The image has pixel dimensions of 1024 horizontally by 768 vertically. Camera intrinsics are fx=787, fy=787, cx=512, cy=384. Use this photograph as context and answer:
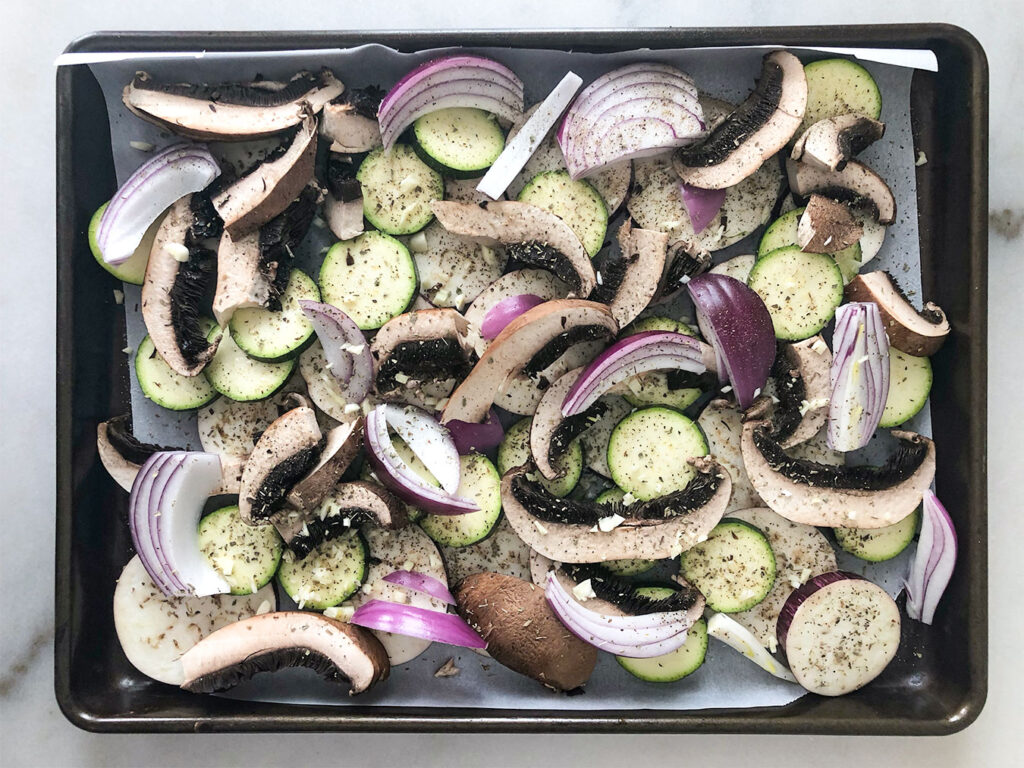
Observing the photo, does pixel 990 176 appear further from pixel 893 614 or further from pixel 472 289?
pixel 472 289

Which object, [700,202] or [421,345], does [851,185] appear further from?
[421,345]

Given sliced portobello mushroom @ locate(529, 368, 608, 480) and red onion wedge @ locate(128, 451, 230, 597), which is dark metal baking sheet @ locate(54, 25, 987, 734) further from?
sliced portobello mushroom @ locate(529, 368, 608, 480)

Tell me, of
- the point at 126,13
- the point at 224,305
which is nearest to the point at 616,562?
the point at 224,305

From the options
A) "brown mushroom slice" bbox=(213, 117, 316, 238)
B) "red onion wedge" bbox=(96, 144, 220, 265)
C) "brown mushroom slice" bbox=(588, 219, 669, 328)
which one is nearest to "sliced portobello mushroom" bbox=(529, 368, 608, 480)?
"brown mushroom slice" bbox=(588, 219, 669, 328)

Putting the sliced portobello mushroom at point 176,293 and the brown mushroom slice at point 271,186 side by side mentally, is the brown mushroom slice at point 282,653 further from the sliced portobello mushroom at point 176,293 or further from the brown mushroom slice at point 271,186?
the brown mushroom slice at point 271,186

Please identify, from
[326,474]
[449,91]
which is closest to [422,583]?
[326,474]

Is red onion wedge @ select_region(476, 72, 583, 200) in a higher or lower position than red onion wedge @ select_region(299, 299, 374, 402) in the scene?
higher
